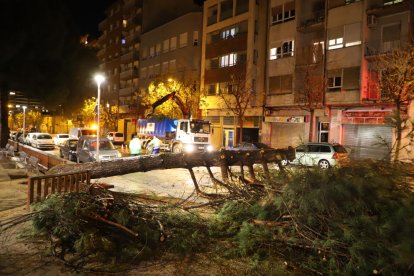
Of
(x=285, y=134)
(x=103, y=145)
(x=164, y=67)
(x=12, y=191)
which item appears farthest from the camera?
(x=164, y=67)

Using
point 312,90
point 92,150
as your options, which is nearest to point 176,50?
point 312,90

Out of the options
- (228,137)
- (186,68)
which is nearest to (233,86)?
(228,137)

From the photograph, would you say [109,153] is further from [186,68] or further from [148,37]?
[148,37]

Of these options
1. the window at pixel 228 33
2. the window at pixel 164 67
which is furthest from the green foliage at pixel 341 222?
the window at pixel 164 67

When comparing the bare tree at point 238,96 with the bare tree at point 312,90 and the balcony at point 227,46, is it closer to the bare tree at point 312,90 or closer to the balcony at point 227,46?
the balcony at point 227,46

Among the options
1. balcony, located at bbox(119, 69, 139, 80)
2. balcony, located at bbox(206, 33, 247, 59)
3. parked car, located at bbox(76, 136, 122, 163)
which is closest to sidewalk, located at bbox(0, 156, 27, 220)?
parked car, located at bbox(76, 136, 122, 163)

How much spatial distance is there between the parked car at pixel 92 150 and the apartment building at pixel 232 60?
62.7 ft

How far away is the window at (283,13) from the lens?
33344 mm

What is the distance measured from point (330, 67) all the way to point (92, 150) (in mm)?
19831

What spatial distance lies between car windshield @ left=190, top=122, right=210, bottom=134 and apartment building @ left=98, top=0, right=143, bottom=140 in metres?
31.5

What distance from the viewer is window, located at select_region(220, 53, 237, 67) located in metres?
38.8

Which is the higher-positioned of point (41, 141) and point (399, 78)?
point (399, 78)

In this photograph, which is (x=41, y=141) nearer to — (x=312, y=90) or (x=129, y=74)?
(x=312, y=90)

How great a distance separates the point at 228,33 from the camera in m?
40.2
